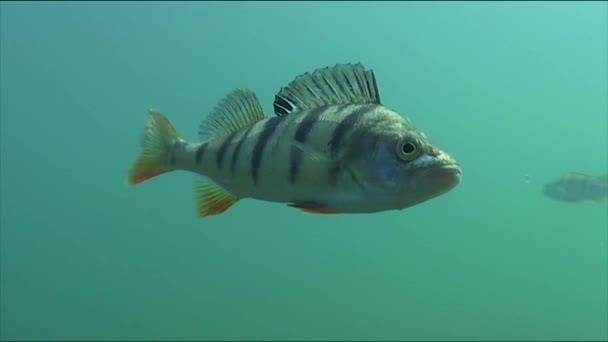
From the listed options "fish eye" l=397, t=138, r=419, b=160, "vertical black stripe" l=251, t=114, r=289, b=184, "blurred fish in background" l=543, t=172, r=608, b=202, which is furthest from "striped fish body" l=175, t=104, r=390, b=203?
"blurred fish in background" l=543, t=172, r=608, b=202

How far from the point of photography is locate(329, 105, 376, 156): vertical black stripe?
220 cm

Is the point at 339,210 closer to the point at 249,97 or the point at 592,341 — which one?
the point at 249,97

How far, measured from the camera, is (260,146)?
2.37 meters

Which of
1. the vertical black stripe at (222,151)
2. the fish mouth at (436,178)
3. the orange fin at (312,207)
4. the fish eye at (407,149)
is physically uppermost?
the vertical black stripe at (222,151)

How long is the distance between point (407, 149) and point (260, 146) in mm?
579

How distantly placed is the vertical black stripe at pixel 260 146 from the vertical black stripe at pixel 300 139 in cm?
13

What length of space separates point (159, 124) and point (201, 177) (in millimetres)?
423

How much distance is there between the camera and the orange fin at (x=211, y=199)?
2.73 meters

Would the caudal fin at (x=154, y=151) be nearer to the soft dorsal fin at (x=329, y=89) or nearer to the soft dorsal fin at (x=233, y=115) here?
the soft dorsal fin at (x=233, y=115)

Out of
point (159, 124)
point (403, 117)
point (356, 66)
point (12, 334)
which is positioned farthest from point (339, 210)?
point (12, 334)

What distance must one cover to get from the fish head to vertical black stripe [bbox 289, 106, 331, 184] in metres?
0.22

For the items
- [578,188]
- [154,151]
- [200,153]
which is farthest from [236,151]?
[578,188]

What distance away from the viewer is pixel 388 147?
2.16 m

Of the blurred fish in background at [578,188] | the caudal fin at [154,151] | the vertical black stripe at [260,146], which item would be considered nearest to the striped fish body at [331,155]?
the vertical black stripe at [260,146]
